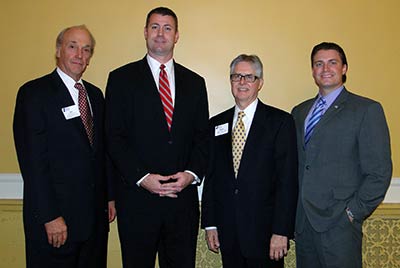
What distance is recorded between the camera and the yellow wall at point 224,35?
9.43ft

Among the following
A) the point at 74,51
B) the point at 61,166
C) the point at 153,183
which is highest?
the point at 74,51

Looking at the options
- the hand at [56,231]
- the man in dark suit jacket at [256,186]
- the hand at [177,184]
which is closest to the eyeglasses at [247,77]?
the man in dark suit jacket at [256,186]

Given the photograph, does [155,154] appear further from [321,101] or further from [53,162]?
[321,101]

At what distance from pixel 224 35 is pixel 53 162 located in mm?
1613

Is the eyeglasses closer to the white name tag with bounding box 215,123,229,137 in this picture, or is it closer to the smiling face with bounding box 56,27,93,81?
the white name tag with bounding box 215,123,229,137

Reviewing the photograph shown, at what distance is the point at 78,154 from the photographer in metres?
2.14

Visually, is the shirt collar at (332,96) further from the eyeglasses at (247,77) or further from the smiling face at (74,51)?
the smiling face at (74,51)

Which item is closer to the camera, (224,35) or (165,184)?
(165,184)

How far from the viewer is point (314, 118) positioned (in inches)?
A: 92.7

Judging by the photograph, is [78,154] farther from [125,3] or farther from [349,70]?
[349,70]

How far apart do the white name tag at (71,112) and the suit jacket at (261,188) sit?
3.06 ft

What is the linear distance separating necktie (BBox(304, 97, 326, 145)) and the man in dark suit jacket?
161 millimetres

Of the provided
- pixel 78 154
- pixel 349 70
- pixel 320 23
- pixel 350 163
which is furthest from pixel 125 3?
pixel 350 163

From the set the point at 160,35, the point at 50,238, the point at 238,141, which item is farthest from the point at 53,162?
the point at 238,141
